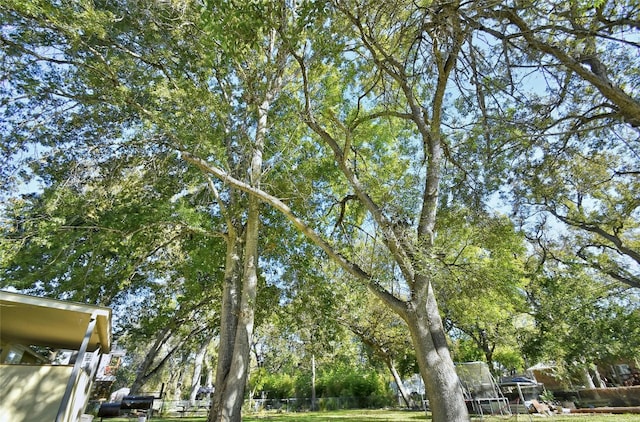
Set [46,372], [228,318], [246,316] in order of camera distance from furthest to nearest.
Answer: [228,318] < [246,316] < [46,372]

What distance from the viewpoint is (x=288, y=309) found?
11.1 m

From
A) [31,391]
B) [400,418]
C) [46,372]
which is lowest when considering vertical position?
[400,418]

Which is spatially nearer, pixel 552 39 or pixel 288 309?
pixel 552 39

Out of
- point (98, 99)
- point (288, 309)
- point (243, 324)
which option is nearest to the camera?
point (98, 99)

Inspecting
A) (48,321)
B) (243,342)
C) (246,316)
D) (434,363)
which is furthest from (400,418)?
(48,321)

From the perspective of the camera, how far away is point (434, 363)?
5.11 m

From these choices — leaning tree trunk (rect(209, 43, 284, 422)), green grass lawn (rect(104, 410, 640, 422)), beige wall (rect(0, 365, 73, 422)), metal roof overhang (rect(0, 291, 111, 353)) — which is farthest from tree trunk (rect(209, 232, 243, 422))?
green grass lawn (rect(104, 410, 640, 422))

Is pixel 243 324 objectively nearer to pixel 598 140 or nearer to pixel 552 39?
pixel 552 39

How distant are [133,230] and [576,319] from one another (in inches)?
809

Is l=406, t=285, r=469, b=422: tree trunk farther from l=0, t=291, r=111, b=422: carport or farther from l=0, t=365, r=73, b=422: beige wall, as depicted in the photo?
l=0, t=365, r=73, b=422: beige wall

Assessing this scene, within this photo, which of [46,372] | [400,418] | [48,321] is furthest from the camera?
[400,418]

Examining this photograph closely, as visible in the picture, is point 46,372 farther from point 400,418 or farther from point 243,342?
point 400,418

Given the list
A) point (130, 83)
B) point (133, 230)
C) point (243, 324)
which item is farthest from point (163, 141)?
point (243, 324)

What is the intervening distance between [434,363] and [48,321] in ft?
26.5
